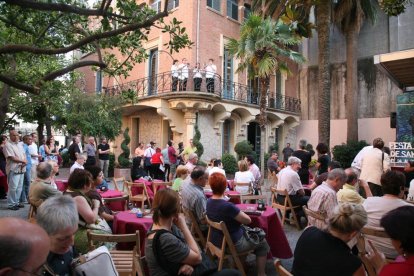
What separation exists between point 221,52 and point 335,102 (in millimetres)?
8804

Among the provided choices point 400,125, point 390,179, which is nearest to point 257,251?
point 390,179

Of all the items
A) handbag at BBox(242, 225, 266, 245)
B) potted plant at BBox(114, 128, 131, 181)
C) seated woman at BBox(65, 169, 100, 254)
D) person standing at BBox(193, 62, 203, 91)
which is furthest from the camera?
potted plant at BBox(114, 128, 131, 181)

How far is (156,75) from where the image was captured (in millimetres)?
18656

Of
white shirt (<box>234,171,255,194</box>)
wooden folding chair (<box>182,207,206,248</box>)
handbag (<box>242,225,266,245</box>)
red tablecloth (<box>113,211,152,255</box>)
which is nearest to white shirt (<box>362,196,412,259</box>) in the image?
handbag (<box>242,225,266,245</box>)

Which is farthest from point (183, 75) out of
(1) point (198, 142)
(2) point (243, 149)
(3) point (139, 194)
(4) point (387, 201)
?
(4) point (387, 201)

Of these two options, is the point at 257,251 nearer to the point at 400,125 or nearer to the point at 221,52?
the point at 400,125

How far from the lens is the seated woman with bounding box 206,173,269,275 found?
4328mm

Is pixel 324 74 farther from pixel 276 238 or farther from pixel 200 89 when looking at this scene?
pixel 276 238

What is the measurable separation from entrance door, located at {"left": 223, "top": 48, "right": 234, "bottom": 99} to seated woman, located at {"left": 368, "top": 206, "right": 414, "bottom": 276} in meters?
16.6

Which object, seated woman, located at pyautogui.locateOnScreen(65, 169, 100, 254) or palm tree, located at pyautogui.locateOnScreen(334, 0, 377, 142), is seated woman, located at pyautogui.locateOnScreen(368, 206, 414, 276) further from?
palm tree, located at pyautogui.locateOnScreen(334, 0, 377, 142)

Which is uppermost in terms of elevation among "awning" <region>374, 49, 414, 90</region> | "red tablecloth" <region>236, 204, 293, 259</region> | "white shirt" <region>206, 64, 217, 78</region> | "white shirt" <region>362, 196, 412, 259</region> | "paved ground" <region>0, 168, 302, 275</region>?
"white shirt" <region>206, 64, 217, 78</region>

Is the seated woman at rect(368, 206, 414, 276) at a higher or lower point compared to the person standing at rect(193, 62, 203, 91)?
lower

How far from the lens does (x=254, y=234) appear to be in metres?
4.66

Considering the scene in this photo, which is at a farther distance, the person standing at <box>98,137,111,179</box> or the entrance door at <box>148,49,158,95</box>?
the entrance door at <box>148,49,158,95</box>
